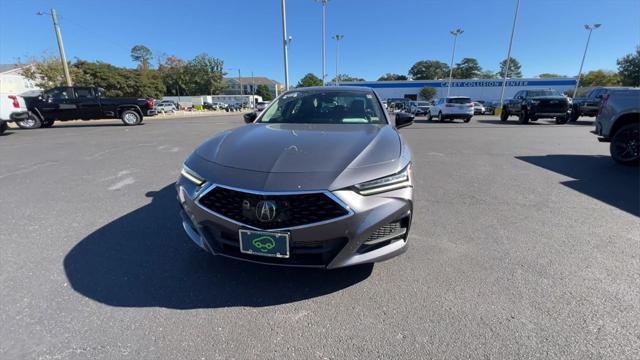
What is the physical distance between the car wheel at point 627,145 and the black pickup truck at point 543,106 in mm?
11018

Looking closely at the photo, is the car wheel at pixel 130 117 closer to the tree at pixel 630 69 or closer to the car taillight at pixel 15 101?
the car taillight at pixel 15 101

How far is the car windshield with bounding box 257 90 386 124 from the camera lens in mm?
3447

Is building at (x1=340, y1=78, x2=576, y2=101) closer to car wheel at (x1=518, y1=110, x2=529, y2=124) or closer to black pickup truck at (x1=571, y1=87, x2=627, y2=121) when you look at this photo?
black pickup truck at (x1=571, y1=87, x2=627, y2=121)

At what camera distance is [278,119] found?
3566 mm

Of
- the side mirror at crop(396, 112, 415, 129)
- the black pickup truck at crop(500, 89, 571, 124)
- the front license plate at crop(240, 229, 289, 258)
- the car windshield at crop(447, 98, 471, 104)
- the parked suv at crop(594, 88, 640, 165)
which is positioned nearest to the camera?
the front license plate at crop(240, 229, 289, 258)

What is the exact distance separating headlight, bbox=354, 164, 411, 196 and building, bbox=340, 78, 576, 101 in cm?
5811

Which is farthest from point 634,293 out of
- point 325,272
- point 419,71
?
point 419,71

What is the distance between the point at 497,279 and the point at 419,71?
12723 cm

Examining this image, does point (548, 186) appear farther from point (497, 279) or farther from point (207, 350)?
point (207, 350)

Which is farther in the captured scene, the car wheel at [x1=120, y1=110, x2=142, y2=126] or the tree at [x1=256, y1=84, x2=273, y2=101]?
the tree at [x1=256, y1=84, x2=273, y2=101]

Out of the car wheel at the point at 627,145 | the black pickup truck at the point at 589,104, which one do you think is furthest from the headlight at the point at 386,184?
the black pickup truck at the point at 589,104

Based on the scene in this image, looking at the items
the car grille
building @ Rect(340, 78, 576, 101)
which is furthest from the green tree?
the car grille

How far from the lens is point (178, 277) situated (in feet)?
7.95

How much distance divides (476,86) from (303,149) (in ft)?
232
